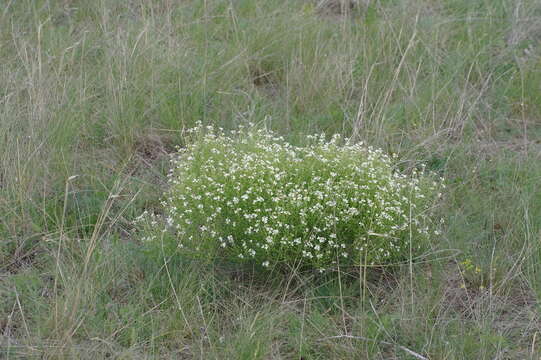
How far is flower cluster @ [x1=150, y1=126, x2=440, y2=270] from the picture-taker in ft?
10.6

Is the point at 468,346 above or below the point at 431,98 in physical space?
below

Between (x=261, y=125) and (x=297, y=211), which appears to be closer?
(x=297, y=211)

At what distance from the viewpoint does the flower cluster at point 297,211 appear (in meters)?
3.24

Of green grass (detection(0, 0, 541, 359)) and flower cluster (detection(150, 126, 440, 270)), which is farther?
flower cluster (detection(150, 126, 440, 270))

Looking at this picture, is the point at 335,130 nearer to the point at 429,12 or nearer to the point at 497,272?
the point at 497,272

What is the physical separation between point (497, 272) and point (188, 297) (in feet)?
5.14

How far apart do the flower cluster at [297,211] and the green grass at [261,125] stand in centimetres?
15

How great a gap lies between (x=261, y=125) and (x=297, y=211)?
1.55 m

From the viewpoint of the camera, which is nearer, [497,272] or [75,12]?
[497,272]

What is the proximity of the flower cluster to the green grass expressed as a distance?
15cm

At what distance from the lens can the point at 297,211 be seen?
3252 millimetres

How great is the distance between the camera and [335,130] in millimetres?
4711

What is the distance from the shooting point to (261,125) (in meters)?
4.70

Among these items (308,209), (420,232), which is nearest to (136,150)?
(308,209)
